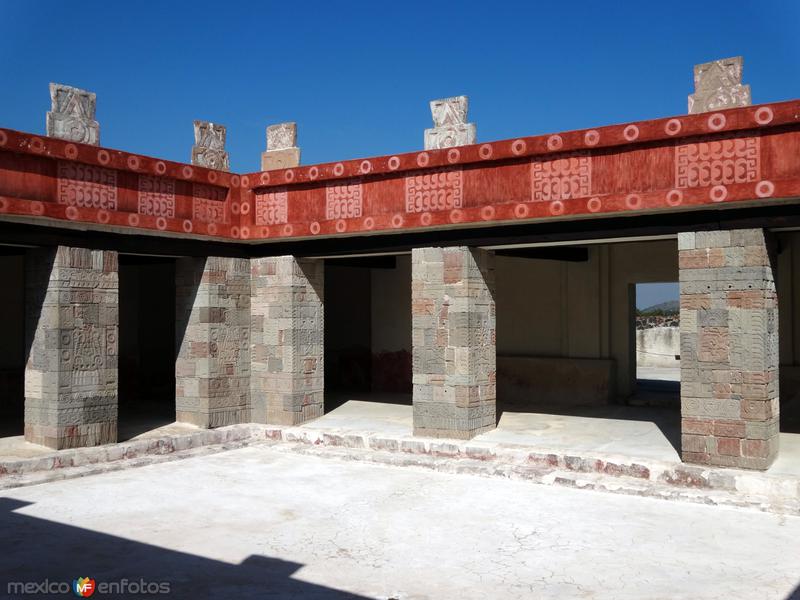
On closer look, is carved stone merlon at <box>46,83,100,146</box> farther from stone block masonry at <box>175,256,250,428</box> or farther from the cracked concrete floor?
the cracked concrete floor

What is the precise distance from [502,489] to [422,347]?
2113 mm

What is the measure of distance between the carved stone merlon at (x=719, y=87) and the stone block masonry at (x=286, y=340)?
490 cm

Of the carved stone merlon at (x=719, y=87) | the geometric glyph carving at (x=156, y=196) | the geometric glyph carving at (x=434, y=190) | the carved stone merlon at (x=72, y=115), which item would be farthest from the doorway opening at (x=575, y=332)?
the carved stone merlon at (x=72, y=115)

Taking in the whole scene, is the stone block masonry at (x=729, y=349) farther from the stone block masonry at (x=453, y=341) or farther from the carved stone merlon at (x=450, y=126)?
the carved stone merlon at (x=450, y=126)

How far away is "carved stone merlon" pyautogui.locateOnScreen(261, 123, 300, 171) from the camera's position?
378 inches

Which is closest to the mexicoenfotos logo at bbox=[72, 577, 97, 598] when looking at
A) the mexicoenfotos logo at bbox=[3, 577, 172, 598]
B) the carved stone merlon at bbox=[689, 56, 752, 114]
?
the mexicoenfotos logo at bbox=[3, 577, 172, 598]

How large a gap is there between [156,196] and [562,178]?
4560mm

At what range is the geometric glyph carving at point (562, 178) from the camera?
750cm

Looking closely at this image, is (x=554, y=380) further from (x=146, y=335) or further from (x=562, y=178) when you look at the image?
(x=146, y=335)

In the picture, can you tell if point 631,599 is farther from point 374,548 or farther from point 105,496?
A: point 105,496

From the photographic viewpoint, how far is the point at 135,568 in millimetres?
4809

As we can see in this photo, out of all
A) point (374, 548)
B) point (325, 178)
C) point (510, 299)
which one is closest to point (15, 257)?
point (325, 178)

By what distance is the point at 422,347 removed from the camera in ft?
28.1

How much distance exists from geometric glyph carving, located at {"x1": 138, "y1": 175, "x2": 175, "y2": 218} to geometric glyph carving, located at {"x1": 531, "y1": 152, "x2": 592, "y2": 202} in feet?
13.7
